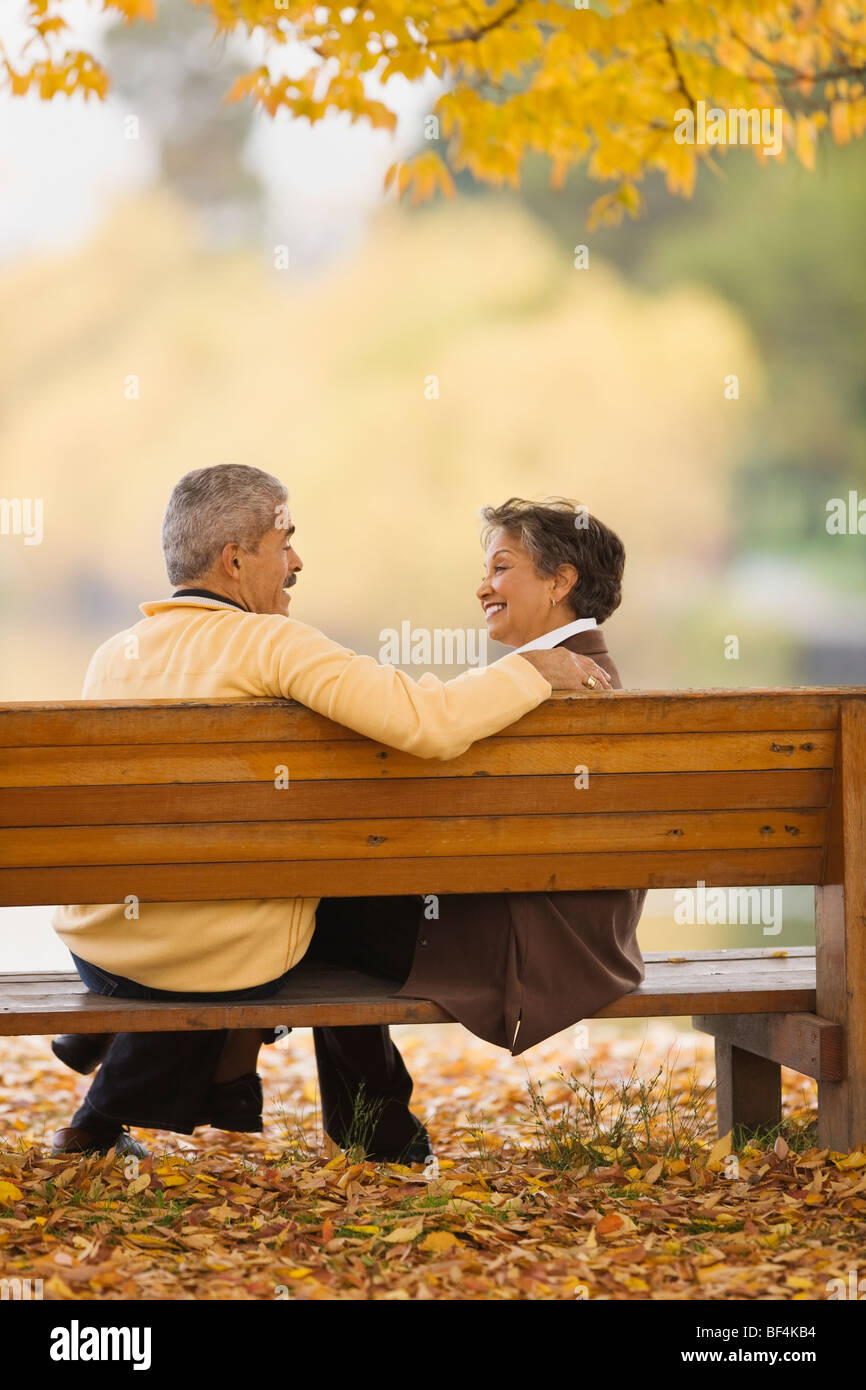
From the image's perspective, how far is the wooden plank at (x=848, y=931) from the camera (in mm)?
2592

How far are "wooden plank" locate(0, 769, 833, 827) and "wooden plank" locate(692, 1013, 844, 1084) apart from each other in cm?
43

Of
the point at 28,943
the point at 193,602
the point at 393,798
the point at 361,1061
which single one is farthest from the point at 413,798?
the point at 28,943

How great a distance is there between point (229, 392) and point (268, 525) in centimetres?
629

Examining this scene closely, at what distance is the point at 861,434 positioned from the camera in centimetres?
909

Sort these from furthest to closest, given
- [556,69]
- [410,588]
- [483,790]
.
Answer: [410,588] → [556,69] → [483,790]

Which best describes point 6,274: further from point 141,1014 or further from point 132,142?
point 141,1014

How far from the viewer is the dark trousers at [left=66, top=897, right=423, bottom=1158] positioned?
278 cm

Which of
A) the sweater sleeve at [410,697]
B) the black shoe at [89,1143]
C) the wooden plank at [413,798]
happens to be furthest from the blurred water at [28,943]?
the sweater sleeve at [410,697]

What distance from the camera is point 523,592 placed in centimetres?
327

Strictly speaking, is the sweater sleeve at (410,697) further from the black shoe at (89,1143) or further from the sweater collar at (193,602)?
the black shoe at (89,1143)

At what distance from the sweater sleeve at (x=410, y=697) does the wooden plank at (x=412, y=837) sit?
195mm

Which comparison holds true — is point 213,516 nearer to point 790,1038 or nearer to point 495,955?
point 495,955

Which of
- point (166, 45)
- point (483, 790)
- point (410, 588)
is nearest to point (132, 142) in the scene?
point (166, 45)

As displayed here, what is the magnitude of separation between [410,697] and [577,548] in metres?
0.98
